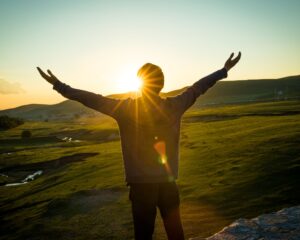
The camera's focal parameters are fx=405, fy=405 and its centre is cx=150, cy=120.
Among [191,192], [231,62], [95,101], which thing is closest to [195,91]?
[231,62]

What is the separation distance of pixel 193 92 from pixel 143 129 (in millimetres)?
1104

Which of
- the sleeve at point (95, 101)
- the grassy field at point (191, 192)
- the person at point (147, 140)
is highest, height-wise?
the sleeve at point (95, 101)

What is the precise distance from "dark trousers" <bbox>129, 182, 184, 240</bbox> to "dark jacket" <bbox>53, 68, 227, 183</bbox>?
0.41ft

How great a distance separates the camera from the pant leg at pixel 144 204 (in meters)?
6.17

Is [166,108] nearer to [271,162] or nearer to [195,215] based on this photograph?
[195,215]

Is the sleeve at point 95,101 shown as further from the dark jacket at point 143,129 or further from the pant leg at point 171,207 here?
the pant leg at point 171,207

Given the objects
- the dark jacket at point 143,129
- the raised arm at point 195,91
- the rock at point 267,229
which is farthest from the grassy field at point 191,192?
the dark jacket at point 143,129

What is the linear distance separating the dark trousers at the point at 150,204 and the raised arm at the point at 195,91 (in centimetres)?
125

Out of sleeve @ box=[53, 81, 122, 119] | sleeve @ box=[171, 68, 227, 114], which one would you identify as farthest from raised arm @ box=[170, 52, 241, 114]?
sleeve @ box=[53, 81, 122, 119]

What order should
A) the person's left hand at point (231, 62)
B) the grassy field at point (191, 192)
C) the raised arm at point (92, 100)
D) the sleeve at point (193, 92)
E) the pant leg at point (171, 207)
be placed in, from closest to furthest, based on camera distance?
the raised arm at point (92, 100) → the pant leg at point (171, 207) → the sleeve at point (193, 92) → the person's left hand at point (231, 62) → the grassy field at point (191, 192)

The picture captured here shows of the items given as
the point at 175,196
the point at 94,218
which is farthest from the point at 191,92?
the point at 94,218

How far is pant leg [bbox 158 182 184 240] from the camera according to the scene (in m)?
6.32

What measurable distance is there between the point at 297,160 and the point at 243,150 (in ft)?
21.8

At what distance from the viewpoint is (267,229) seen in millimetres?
9688
